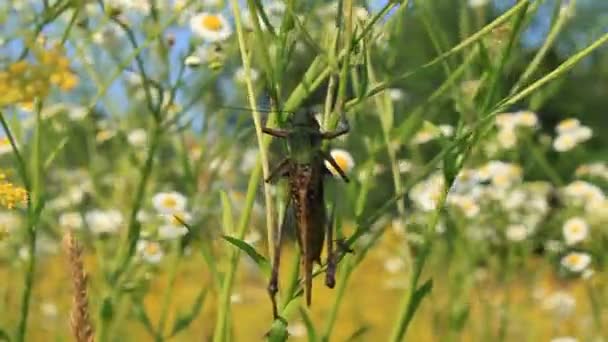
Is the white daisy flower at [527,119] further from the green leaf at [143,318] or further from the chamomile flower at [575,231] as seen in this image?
the green leaf at [143,318]

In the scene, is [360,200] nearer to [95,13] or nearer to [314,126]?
[314,126]

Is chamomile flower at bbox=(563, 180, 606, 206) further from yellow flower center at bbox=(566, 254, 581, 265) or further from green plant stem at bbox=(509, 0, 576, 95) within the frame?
green plant stem at bbox=(509, 0, 576, 95)

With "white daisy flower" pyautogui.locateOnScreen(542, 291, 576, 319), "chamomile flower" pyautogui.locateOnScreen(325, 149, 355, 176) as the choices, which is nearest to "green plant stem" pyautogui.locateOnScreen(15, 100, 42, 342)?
"chamomile flower" pyautogui.locateOnScreen(325, 149, 355, 176)

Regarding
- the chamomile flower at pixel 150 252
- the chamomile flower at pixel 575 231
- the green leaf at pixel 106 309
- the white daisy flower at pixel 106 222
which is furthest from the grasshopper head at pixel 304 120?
the chamomile flower at pixel 575 231

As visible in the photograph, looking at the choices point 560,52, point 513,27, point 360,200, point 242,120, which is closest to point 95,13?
point 242,120

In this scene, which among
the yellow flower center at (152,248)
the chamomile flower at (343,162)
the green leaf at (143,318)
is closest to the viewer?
the green leaf at (143,318)

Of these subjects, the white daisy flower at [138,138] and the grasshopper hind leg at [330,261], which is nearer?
the grasshopper hind leg at [330,261]

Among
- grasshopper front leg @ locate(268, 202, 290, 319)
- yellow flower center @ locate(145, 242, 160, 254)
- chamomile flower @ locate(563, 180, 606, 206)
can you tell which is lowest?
grasshopper front leg @ locate(268, 202, 290, 319)
